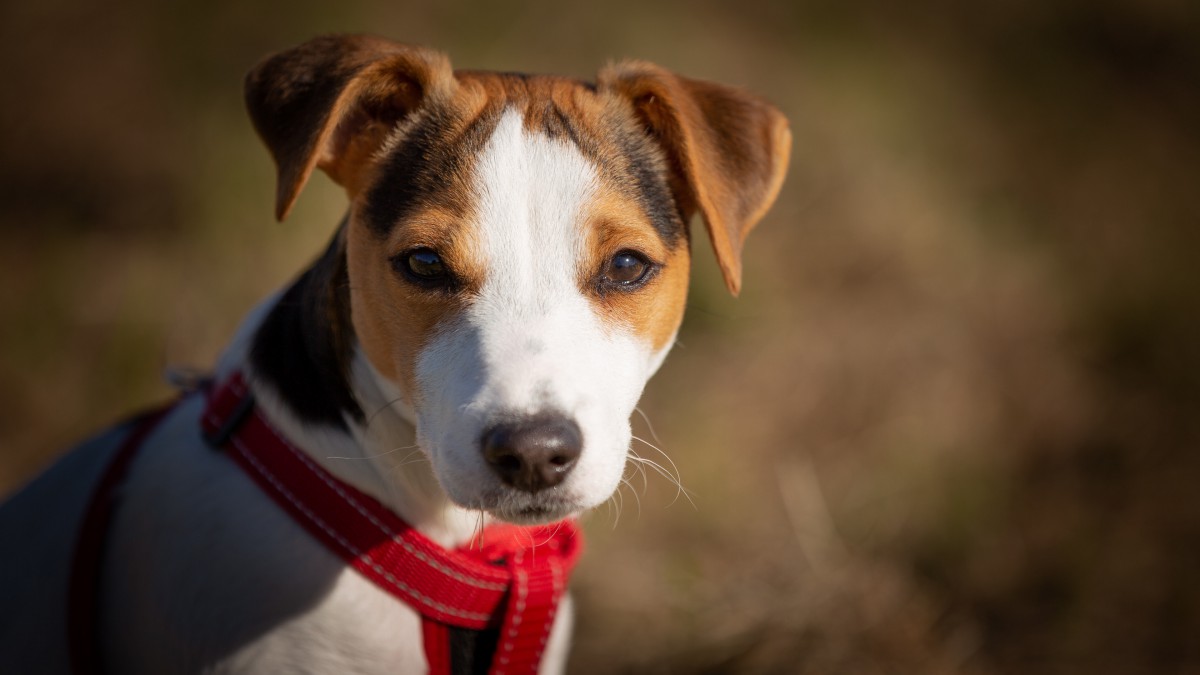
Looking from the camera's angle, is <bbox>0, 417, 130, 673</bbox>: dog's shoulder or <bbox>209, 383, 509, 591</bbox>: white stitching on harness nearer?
<bbox>209, 383, 509, 591</bbox>: white stitching on harness

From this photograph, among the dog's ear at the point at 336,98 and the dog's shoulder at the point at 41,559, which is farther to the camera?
the dog's shoulder at the point at 41,559

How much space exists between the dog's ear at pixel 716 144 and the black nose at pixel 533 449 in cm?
80

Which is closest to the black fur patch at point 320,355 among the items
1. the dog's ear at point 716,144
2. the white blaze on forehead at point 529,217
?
the white blaze on forehead at point 529,217

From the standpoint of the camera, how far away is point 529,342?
2020 millimetres

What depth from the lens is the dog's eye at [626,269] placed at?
2289mm

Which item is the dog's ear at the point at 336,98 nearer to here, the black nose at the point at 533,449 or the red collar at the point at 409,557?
the red collar at the point at 409,557

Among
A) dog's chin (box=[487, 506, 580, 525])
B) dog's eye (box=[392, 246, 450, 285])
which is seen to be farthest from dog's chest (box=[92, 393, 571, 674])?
dog's eye (box=[392, 246, 450, 285])

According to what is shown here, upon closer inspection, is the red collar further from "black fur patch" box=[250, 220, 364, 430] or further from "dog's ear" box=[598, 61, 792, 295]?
"dog's ear" box=[598, 61, 792, 295]

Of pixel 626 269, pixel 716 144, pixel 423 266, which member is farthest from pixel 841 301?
pixel 423 266

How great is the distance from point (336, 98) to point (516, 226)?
0.61 metres

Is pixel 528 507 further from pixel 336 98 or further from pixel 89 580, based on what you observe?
pixel 89 580

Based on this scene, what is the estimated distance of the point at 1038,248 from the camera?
6.62 meters

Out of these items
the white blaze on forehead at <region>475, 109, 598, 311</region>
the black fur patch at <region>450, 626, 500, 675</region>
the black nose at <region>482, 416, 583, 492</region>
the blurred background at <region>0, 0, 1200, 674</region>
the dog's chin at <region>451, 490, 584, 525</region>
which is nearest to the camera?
the black nose at <region>482, 416, 583, 492</region>

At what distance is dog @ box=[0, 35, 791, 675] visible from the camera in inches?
80.8
